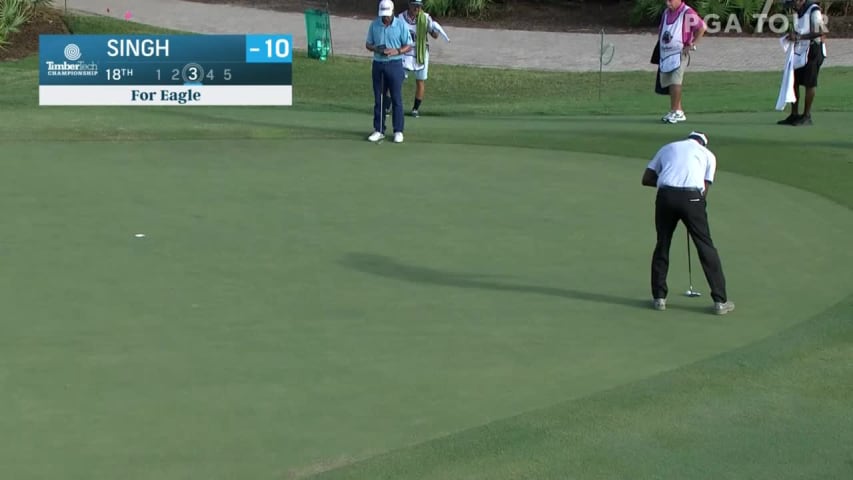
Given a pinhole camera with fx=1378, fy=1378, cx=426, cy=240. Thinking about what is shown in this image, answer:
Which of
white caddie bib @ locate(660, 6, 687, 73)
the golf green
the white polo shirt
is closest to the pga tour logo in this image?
white caddie bib @ locate(660, 6, 687, 73)

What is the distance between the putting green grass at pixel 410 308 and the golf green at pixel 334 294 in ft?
0.11

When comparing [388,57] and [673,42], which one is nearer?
[388,57]

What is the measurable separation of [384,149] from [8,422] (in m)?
10.1

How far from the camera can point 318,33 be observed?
27.4 meters

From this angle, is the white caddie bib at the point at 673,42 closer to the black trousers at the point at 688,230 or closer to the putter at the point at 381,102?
the putter at the point at 381,102

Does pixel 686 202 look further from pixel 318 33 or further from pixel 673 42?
pixel 318 33

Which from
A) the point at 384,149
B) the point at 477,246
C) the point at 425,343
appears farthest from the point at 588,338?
the point at 384,149

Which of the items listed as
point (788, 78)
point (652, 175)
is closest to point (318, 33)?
point (788, 78)

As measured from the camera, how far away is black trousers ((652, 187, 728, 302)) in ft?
35.0

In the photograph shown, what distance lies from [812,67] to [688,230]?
369 inches

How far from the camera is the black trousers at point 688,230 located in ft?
35.0

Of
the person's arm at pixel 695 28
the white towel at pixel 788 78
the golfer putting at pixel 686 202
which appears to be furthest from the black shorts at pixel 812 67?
the golfer putting at pixel 686 202

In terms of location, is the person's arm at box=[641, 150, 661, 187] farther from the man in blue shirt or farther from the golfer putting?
the man in blue shirt

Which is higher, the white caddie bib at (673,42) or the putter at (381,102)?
the white caddie bib at (673,42)
